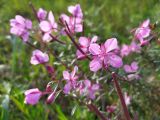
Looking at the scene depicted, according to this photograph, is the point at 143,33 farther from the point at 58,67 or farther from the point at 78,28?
the point at 58,67

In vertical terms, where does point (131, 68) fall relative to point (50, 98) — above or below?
above

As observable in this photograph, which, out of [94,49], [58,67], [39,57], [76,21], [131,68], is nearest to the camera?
[94,49]

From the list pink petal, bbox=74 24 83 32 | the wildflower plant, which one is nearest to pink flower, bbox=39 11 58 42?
the wildflower plant

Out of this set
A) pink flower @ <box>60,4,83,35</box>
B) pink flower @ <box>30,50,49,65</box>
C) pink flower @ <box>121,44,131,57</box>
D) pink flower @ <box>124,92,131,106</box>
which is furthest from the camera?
pink flower @ <box>121,44,131,57</box>

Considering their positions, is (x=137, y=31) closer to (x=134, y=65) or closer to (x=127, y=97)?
(x=134, y=65)

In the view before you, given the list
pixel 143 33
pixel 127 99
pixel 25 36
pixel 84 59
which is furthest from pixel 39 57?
pixel 127 99

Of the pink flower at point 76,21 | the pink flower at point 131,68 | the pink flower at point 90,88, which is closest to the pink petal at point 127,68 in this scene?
the pink flower at point 131,68

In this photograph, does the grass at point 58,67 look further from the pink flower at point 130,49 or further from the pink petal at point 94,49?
the pink petal at point 94,49

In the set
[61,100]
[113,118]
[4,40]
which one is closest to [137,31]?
[113,118]

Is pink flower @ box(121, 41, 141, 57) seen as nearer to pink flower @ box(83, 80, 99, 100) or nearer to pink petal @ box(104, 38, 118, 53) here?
pink flower @ box(83, 80, 99, 100)
